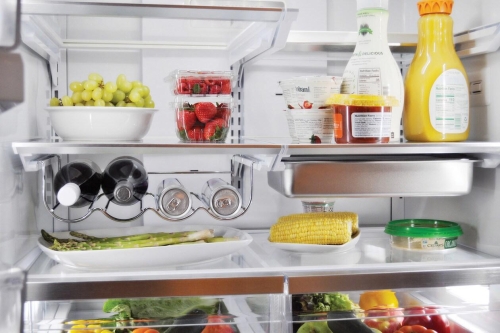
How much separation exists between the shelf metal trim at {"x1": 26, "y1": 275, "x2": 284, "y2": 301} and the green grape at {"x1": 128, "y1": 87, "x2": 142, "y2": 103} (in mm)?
416

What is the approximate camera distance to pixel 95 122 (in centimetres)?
130

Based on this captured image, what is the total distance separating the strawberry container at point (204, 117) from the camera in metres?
1.31

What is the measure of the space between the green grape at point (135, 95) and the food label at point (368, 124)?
1.54ft

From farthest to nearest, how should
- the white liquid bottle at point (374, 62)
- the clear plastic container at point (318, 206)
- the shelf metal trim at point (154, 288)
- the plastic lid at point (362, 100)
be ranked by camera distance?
the clear plastic container at point (318, 206) → the white liquid bottle at point (374, 62) → the plastic lid at point (362, 100) → the shelf metal trim at point (154, 288)

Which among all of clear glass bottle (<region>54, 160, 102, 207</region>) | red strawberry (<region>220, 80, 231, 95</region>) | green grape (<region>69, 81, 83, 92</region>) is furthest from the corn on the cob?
green grape (<region>69, 81, 83, 92</region>)

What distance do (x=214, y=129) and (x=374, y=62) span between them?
39cm

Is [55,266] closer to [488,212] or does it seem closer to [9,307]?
[9,307]

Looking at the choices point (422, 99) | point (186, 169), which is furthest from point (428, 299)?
point (186, 169)

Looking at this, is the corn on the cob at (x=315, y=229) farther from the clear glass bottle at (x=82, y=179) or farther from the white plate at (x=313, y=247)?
the clear glass bottle at (x=82, y=179)

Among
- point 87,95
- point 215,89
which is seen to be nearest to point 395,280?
point 215,89

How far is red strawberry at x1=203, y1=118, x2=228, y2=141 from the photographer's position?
132 centimetres

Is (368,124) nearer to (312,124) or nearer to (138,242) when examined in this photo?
(312,124)

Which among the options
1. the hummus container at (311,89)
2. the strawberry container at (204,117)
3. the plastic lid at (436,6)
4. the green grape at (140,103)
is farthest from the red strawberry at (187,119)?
the plastic lid at (436,6)

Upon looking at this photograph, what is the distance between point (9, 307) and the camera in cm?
65
